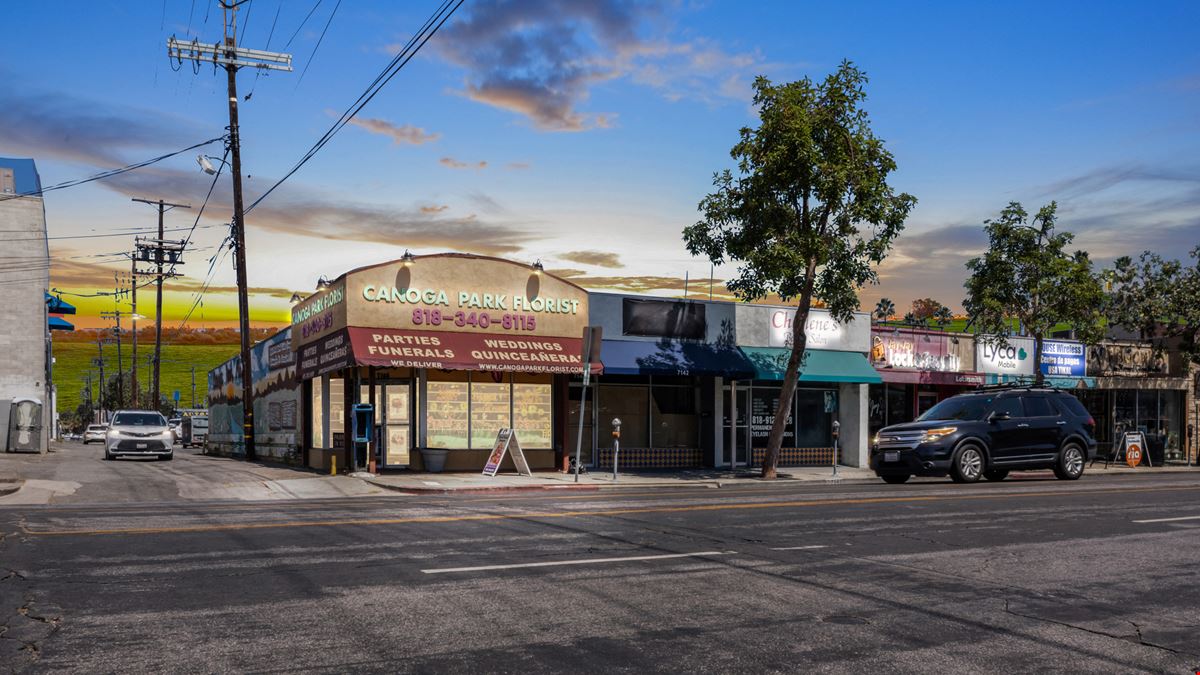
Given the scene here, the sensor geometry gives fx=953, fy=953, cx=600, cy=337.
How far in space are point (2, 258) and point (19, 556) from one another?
135 ft

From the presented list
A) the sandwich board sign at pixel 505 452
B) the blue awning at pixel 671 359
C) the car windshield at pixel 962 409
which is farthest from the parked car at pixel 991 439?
the sandwich board sign at pixel 505 452

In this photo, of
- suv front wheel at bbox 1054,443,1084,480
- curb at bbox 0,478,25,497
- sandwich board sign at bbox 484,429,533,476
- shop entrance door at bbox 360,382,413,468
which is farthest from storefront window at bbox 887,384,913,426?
curb at bbox 0,478,25,497

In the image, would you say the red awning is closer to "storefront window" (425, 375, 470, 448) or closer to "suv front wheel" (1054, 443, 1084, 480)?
"storefront window" (425, 375, 470, 448)

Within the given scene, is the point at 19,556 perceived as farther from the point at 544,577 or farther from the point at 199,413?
the point at 199,413

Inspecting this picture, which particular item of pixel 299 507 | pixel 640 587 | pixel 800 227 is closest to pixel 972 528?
pixel 640 587

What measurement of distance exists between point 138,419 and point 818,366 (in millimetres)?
22499

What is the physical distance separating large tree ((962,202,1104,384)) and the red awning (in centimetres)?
1391

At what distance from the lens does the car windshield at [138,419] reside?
31.8 metres

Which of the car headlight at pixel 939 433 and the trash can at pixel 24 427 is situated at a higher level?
the car headlight at pixel 939 433

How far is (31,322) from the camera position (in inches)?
1741

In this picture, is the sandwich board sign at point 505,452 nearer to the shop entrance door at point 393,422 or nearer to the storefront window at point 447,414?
the storefront window at point 447,414

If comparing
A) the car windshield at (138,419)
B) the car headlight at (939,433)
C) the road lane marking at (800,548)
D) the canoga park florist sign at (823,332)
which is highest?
the canoga park florist sign at (823,332)

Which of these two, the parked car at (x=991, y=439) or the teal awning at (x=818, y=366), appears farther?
the teal awning at (x=818, y=366)

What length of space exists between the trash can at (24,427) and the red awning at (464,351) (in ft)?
74.6
